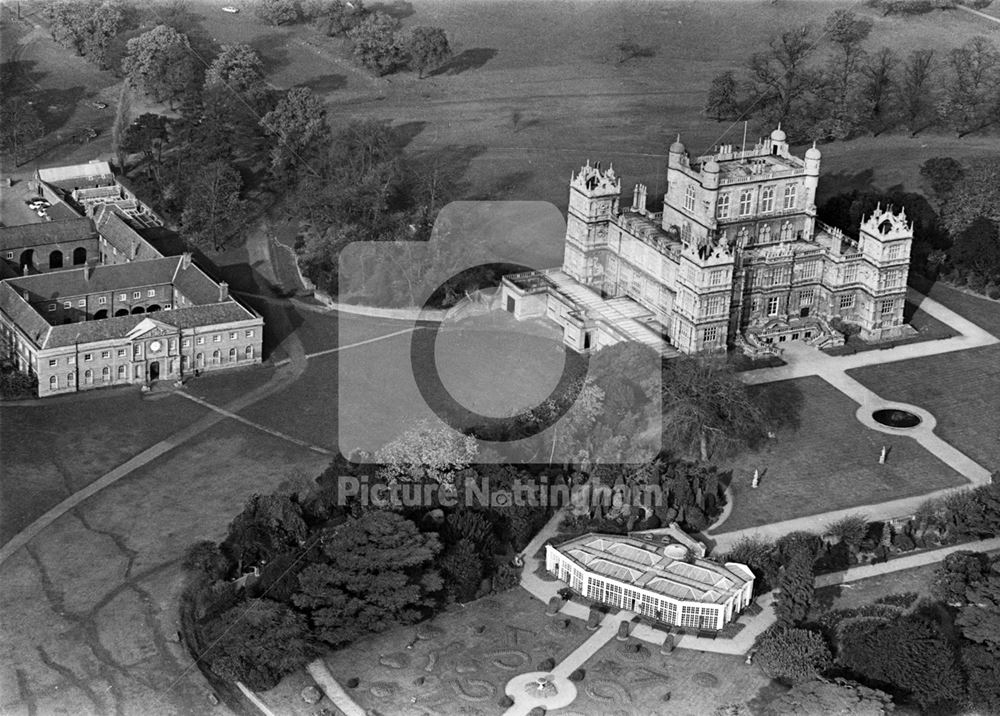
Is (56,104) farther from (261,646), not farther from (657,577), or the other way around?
(657,577)

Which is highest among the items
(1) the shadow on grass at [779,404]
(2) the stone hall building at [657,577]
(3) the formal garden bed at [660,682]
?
(1) the shadow on grass at [779,404]

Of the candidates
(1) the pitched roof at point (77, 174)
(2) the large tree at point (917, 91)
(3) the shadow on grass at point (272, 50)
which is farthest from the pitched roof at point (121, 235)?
(2) the large tree at point (917, 91)

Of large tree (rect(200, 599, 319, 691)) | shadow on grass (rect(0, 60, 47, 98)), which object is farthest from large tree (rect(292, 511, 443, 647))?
shadow on grass (rect(0, 60, 47, 98))

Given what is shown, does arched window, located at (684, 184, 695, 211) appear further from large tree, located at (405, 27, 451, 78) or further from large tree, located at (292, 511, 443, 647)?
large tree, located at (405, 27, 451, 78)

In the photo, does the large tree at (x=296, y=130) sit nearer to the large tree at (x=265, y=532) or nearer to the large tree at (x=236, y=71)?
the large tree at (x=236, y=71)

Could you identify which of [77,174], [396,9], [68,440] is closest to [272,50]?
[396,9]

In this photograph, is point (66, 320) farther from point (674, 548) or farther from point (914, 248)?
point (914, 248)
